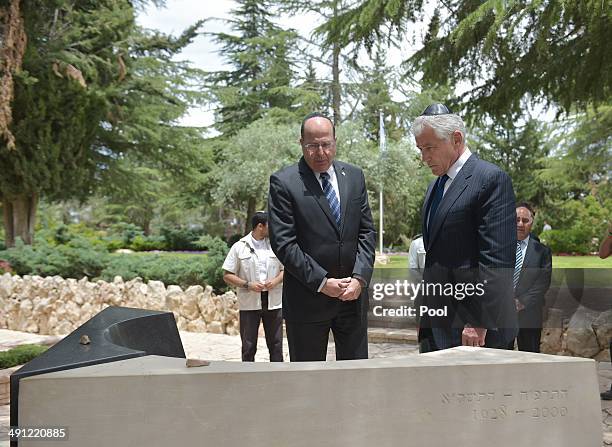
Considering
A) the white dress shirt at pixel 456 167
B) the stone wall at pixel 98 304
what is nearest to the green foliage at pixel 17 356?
the stone wall at pixel 98 304

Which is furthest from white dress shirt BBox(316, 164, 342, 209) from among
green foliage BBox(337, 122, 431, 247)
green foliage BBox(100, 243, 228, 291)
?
green foliage BBox(337, 122, 431, 247)

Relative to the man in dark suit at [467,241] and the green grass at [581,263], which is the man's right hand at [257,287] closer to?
the green grass at [581,263]

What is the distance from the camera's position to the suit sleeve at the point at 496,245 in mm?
2508

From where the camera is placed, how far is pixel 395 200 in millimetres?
27172

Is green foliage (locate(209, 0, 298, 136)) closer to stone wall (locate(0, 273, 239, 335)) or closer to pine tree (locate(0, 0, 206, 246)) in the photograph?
pine tree (locate(0, 0, 206, 246))

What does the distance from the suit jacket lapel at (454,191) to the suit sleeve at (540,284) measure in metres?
2.03

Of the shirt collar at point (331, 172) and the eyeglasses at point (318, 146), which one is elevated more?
the eyeglasses at point (318, 146)

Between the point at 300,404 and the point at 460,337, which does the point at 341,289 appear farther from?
the point at 300,404

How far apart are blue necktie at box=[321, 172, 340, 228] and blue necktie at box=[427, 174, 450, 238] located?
0.50 m

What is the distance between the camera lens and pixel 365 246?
3174 millimetres

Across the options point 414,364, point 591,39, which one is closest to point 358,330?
point 414,364

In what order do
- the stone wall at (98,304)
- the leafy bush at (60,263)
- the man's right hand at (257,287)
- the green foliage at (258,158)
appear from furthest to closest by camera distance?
the green foliage at (258,158) < the leafy bush at (60,263) < the stone wall at (98,304) < the man's right hand at (257,287)

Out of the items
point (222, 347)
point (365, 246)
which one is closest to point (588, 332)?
point (365, 246)

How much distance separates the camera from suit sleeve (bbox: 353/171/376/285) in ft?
10.1
